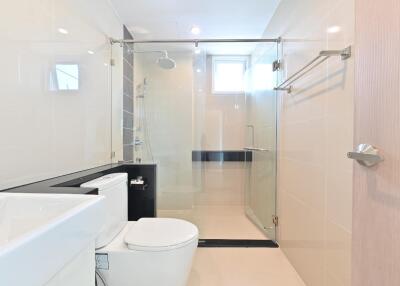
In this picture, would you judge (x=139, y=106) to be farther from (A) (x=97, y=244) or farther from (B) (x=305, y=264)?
(B) (x=305, y=264)

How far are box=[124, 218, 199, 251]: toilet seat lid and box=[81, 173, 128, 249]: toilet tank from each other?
0.10 m

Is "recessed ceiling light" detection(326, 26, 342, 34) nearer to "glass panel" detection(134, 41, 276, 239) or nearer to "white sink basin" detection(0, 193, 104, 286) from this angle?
"glass panel" detection(134, 41, 276, 239)

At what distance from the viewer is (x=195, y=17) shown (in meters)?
2.58

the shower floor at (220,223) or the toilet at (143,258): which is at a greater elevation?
the toilet at (143,258)

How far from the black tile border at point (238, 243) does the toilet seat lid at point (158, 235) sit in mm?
Result: 901

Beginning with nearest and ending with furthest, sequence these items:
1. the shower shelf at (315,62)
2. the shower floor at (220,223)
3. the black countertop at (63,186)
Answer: the black countertop at (63,186) < the shower shelf at (315,62) < the shower floor at (220,223)

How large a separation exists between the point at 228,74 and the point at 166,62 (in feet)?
3.91

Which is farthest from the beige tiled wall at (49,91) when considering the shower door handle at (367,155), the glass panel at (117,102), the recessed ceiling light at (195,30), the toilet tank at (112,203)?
the shower door handle at (367,155)

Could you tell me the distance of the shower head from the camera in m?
2.89

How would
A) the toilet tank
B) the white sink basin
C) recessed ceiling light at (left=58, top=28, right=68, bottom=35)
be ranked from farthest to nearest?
recessed ceiling light at (left=58, top=28, right=68, bottom=35) → the toilet tank → the white sink basin

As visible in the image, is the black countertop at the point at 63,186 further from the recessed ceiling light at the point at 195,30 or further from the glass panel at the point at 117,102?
the recessed ceiling light at the point at 195,30

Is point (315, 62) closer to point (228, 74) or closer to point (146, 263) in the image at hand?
point (146, 263)

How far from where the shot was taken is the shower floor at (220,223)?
8.52 feet

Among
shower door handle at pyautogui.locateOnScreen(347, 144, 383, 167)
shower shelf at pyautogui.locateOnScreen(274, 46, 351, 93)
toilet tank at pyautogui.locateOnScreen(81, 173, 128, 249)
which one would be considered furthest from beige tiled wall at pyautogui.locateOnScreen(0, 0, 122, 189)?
shower shelf at pyautogui.locateOnScreen(274, 46, 351, 93)
